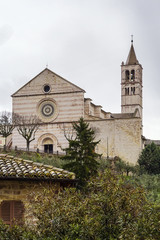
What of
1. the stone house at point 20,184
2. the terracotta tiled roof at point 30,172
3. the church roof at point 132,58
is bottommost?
the stone house at point 20,184

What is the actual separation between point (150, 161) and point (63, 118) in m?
11.5

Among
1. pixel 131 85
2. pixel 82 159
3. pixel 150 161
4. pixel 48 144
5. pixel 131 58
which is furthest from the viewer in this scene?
pixel 131 58

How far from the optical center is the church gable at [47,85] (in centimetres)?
5688

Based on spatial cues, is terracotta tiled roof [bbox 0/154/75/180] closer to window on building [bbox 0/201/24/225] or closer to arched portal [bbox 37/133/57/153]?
window on building [bbox 0/201/24/225]

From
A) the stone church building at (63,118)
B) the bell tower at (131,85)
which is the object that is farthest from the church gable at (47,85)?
the bell tower at (131,85)

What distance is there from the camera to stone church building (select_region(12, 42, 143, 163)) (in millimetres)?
55656

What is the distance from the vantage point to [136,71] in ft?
276

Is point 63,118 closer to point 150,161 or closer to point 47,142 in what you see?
point 47,142

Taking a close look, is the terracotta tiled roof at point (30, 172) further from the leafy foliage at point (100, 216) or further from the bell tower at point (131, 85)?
the bell tower at point (131, 85)

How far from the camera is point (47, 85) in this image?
189ft

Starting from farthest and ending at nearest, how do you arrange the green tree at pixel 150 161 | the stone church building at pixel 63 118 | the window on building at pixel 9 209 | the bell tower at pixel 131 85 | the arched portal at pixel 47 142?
the bell tower at pixel 131 85
the arched portal at pixel 47 142
the stone church building at pixel 63 118
the green tree at pixel 150 161
the window on building at pixel 9 209

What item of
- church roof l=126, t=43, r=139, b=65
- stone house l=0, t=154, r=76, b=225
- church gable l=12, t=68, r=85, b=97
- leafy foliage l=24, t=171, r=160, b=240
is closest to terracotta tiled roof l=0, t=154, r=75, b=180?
stone house l=0, t=154, r=76, b=225

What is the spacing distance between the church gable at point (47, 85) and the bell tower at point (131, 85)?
29.6 meters

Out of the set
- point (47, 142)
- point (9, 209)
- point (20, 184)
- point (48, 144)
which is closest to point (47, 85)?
point (47, 142)
